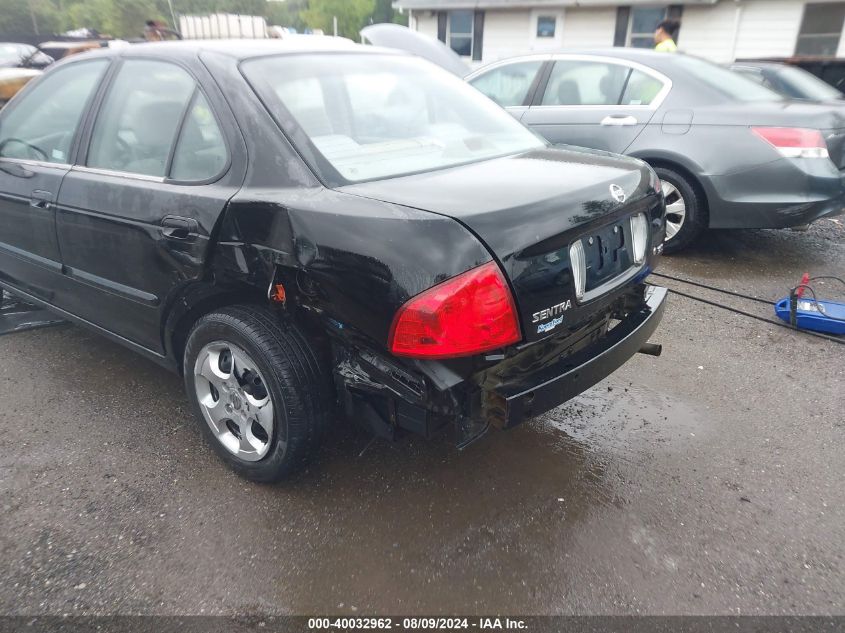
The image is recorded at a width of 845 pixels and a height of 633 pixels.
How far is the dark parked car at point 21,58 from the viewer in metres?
13.9

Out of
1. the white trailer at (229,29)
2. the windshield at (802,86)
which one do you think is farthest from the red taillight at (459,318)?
the windshield at (802,86)

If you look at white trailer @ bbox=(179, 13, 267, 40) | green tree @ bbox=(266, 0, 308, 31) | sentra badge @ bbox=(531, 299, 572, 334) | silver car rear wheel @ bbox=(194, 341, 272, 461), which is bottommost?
silver car rear wheel @ bbox=(194, 341, 272, 461)

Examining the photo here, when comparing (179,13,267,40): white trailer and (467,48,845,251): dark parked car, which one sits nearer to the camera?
(467,48,845,251): dark parked car

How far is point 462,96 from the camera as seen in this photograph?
299 centimetres

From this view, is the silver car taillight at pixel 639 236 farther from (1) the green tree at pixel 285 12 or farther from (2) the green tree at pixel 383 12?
(1) the green tree at pixel 285 12

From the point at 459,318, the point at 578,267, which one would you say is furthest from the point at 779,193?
the point at 459,318

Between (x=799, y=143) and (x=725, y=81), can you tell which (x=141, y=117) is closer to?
(x=799, y=143)

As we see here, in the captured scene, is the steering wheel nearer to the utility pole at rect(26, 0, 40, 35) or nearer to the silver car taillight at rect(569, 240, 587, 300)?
the silver car taillight at rect(569, 240, 587, 300)

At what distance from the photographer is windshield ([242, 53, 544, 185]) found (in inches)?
89.5

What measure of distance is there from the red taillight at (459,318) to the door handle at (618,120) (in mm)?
3911

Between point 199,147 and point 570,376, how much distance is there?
168 centimetres

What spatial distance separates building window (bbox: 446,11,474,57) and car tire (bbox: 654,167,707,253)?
16.4 metres

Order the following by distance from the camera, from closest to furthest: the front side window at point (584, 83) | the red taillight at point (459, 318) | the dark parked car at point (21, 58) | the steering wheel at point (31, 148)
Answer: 1. the red taillight at point (459, 318)
2. the steering wheel at point (31, 148)
3. the front side window at point (584, 83)
4. the dark parked car at point (21, 58)

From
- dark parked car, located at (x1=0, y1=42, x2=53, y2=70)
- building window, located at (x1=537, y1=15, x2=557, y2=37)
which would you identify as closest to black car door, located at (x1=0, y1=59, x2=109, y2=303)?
dark parked car, located at (x1=0, y1=42, x2=53, y2=70)
